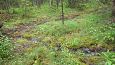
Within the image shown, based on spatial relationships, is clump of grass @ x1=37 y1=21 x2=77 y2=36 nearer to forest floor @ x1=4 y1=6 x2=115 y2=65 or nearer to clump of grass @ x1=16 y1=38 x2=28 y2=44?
forest floor @ x1=4 y1=6 x2=115 y2=65

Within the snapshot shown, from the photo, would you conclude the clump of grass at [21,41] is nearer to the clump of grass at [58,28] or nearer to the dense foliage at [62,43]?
the dense foliage at [62,43]

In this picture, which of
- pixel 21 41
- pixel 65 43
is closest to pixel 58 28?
pixel 65 43

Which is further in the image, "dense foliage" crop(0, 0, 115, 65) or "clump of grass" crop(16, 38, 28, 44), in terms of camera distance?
"clump of grass" crop(16, 38, 28, 44)

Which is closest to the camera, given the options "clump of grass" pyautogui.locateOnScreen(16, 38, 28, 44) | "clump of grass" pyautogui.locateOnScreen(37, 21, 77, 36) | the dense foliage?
the dense foliage

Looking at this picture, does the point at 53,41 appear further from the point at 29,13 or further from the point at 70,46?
the point at 29,13

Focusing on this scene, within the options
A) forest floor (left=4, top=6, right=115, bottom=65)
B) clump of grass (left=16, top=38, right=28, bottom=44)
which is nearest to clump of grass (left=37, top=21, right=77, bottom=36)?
forest floor (left=4, top=6, right=115, bottom=65)

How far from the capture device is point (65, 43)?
15273 millimetres

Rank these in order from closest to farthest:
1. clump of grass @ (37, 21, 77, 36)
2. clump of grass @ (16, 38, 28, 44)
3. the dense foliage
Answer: the dense foliage, clump of grass @ (16, 38, 28, 44), clump of grass @ (37, 21, 77, 36)

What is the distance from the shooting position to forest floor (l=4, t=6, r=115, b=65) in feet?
37.5

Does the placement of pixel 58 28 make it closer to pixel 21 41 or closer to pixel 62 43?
pixel 62 43

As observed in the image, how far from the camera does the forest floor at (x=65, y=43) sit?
37.5 feet

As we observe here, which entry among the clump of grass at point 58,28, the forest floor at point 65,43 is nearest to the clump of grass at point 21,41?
the forest floor at point 65,43

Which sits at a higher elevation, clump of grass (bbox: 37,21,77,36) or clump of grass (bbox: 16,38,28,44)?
clump of grass (bbox: 37,21,77,36)

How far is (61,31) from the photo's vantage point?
1800 centimetres
